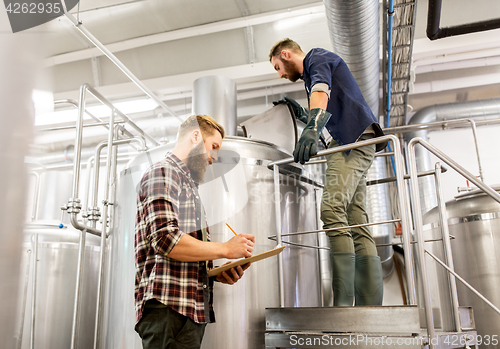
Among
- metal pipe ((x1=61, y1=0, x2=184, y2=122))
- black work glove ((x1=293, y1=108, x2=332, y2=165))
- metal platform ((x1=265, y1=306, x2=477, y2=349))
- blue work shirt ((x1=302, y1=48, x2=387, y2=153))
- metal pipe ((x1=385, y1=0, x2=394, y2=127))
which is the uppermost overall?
metal pipe ((x1=385, y1=0, x2=394, y2=127))

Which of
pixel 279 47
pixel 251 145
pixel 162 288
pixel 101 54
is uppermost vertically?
pixel 279 47

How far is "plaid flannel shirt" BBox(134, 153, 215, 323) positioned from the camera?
937 millimetres

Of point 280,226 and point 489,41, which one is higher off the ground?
point 489,41

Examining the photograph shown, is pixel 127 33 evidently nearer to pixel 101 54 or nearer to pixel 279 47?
pixel 101 54

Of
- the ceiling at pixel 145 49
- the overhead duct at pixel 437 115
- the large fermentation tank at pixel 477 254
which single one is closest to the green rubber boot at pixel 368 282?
the ceiling at pixel 145 49

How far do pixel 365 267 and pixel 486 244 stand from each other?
1.53 meters

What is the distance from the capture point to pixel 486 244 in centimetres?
281

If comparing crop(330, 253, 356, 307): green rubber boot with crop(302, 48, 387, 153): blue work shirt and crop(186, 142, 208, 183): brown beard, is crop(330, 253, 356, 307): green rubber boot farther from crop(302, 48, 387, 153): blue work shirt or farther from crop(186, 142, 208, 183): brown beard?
crop(186, 142, 208, 183): brown beard

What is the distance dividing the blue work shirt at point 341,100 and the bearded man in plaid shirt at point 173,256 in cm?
82

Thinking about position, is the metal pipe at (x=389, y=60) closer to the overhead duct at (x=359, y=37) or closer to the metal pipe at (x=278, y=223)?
the overhead duct at (x=359, y=37)

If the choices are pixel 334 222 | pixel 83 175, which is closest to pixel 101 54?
pixel 334 222

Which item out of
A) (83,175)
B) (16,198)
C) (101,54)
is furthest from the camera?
(83,175)

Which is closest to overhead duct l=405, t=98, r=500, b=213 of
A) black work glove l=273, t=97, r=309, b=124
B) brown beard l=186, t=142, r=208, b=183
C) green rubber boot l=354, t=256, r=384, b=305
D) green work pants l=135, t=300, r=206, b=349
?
black work glove l=273, t=97, r=309, b=124

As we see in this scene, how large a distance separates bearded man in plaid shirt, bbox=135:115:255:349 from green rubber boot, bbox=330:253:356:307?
623 mm
